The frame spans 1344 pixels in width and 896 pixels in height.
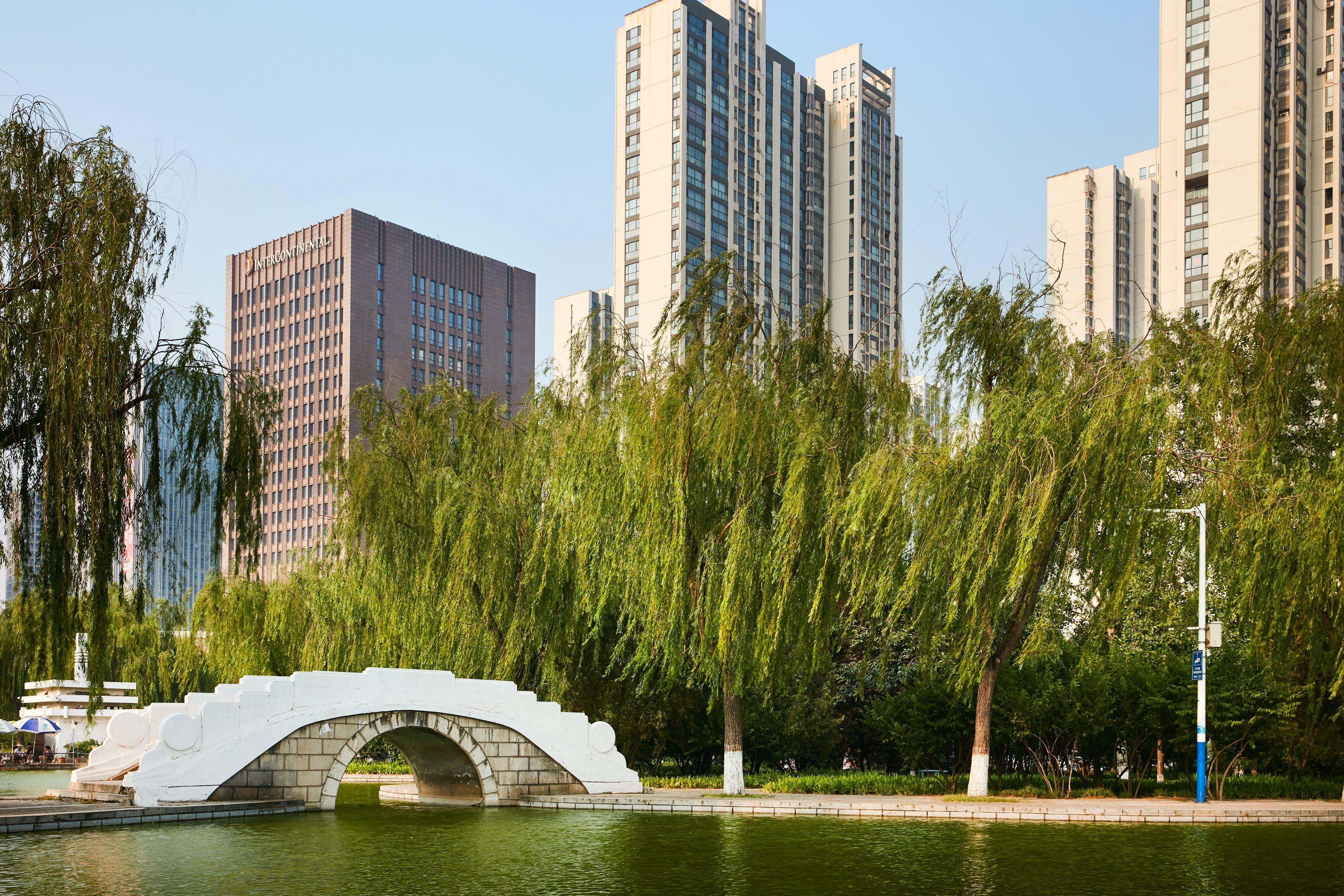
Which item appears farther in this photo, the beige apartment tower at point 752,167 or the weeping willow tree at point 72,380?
the beige apartment tower at point 752,167

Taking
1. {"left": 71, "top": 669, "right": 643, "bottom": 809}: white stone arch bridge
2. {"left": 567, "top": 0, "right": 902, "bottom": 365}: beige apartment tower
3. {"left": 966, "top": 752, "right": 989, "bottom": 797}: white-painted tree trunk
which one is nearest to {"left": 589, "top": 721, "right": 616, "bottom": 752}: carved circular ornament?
{"left": 71, "top": 669, "right": 643, "bottom": 809}: white stone arch bridge

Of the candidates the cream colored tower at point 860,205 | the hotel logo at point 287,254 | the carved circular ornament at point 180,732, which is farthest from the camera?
the hotel logo at point 287,254

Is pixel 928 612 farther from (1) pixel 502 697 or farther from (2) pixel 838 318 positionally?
(2) pixel 838 318

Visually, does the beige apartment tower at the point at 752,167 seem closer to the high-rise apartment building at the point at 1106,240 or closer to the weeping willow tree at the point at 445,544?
the high-rise apartment building at the point at 1106,240

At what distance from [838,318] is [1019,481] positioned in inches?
2612

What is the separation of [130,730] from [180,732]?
2107mm

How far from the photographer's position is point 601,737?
73.6ft

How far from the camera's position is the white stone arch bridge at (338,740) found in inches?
772

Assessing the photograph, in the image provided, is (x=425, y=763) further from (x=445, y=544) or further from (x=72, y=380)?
(x=72, y=380)

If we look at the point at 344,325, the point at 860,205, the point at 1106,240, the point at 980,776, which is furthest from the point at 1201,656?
the point at 344,325

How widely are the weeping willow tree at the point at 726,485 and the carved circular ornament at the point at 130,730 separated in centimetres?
767

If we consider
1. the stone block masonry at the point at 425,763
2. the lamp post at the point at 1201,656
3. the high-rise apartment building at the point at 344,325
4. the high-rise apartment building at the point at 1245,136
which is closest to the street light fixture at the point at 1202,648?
the lamp post at the point at 1201,656

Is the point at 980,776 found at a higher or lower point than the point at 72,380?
lower

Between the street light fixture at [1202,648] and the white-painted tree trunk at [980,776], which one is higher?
the street light fixture at [1202,648]
